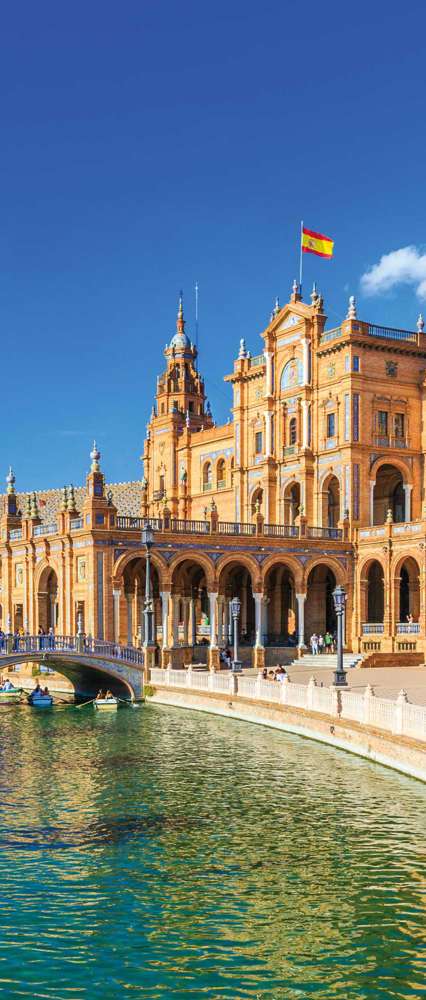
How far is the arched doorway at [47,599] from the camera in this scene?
57969 mm

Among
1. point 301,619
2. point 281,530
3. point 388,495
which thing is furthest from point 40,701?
point 388,495

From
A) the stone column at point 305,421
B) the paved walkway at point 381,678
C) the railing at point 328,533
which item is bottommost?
the paved walkway at point 381,678

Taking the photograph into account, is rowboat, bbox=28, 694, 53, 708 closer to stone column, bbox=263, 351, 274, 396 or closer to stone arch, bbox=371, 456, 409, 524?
stone arch, bbox=371, 456, 409, 524

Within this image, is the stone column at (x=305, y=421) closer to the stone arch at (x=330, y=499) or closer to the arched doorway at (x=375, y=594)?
the stone arch at (x=330, y=499)

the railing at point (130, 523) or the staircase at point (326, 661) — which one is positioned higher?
the railing at point (130, 523)

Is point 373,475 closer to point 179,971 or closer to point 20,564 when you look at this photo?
point 20,564

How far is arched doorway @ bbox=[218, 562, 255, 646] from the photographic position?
2469 inches

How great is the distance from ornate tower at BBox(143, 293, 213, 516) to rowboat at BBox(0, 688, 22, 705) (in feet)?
98.5

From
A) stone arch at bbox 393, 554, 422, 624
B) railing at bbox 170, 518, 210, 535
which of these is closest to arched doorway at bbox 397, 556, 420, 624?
stone arch at bbox 393, 554, 422, 624

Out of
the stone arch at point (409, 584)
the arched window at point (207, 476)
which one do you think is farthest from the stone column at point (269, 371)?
the stone arch at point (409, 584)

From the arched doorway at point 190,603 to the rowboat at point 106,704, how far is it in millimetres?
11790

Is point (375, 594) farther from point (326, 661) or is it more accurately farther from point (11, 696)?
point (11, 696)

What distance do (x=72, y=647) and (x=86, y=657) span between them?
0.99 meters

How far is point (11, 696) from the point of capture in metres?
48.2
